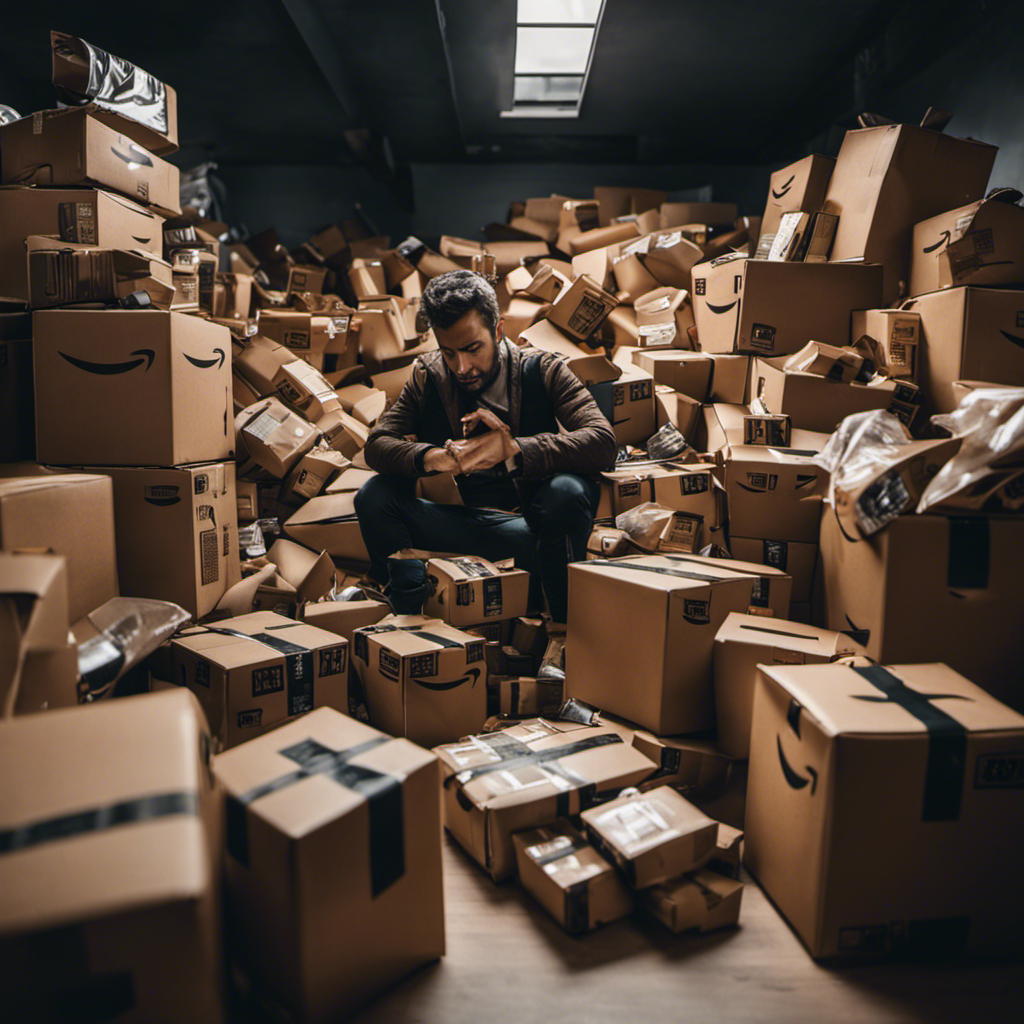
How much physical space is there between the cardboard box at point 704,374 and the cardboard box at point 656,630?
3.20 feet

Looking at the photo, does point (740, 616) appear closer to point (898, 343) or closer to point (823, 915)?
point (823, 915)

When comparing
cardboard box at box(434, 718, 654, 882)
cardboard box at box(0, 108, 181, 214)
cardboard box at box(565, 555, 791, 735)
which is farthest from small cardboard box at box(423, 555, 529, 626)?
cardboard box at box(0, 108, 181, 214)

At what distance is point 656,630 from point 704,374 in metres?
1.30

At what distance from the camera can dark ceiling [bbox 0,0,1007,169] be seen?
304 cm

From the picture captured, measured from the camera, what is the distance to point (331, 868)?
815 millimetres

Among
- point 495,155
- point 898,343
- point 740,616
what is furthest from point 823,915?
point 495,155

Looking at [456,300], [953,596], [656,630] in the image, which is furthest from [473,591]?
[953,596]

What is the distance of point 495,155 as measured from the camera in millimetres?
5008

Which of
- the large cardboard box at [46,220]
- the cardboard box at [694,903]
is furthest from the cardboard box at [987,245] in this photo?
the large cardboard box at [46,220]

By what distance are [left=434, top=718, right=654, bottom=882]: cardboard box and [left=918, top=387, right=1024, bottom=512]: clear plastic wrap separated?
71 cm

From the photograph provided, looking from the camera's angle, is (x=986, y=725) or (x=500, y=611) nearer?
(x=986, y=725)

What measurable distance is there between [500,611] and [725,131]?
4.08 meters

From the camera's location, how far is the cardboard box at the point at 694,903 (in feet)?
3.34

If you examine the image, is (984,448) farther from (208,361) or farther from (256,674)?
(208,361)
